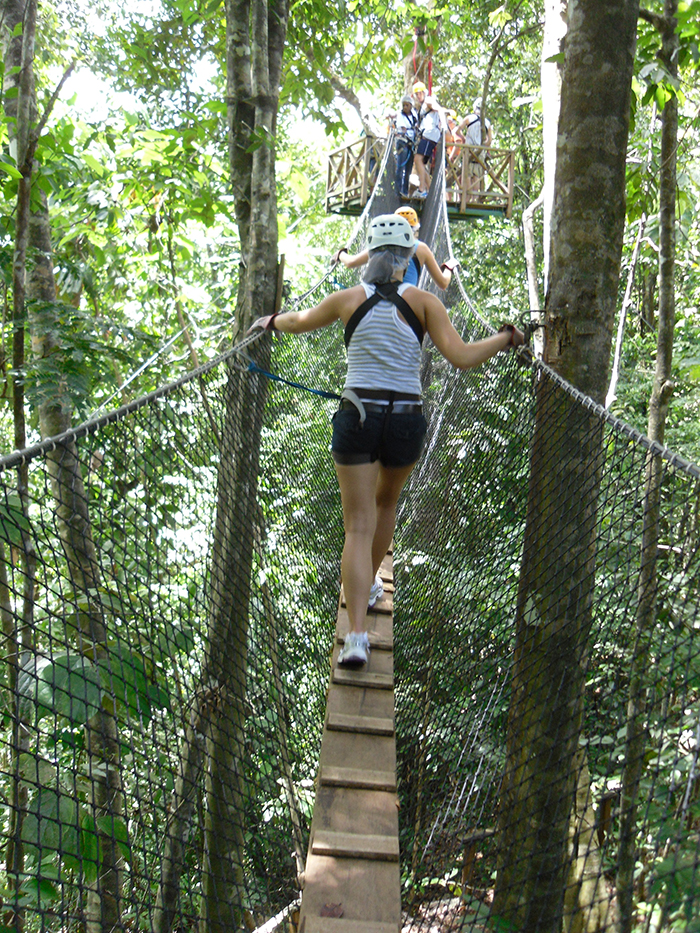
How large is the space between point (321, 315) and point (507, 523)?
0.70 metres

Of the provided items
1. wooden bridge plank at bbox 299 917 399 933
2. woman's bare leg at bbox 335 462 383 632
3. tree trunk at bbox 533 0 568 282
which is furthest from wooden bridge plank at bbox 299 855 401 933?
tree trunk at bbox 533 0 568 282

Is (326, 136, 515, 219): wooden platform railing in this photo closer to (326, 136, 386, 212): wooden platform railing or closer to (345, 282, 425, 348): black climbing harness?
(326, 136, 386, 212): wooden platform railing

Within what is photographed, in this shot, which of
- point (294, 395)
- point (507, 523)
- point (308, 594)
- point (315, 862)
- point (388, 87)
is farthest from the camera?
point (388, 87)

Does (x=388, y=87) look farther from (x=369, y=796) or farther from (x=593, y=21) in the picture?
(x=369, y=796)

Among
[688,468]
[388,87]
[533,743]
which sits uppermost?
[388,87]

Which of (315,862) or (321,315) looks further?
(321,315)

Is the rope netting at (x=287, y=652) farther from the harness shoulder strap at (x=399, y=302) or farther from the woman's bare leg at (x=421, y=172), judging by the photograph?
the woman's bare leg at (x=421, y=172)

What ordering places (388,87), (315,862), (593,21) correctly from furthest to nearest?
(388,87) < (593,21) < (315,862)

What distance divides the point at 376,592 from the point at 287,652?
50 cm

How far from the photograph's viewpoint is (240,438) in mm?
2002

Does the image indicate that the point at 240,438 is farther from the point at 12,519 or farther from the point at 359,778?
the point at 12,519

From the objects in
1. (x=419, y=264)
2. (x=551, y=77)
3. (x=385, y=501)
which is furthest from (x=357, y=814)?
(x=419, y=264)

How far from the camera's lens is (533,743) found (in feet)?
4.09

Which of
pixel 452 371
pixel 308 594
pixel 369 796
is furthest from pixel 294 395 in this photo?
pixel 369 796
